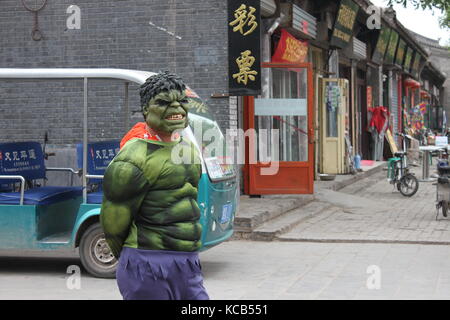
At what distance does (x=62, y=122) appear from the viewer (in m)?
12.7

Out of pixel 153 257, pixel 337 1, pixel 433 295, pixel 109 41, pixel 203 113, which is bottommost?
pixel 433 295

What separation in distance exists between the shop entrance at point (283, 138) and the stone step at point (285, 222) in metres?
0.40

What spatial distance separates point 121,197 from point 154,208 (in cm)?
17

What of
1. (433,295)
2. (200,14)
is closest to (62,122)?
(200,14)

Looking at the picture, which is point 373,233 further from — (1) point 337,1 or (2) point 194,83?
(1) point 337,1

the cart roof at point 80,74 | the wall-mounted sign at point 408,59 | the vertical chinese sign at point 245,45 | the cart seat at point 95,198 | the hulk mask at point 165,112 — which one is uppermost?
the wall-mounted sign at point 408,59

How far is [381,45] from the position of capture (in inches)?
928

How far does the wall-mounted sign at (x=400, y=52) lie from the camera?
27.0 metres

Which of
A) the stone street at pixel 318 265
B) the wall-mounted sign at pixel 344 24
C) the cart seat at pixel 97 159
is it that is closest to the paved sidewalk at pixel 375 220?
the stone street at pixel 318 265

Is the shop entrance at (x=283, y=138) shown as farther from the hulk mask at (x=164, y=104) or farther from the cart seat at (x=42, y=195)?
the hulk mask at (x=164, y=104)

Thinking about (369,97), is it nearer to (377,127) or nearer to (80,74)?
(377,127)

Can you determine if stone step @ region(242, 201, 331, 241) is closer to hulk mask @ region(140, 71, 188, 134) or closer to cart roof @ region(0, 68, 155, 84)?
cart roof @ region(0, 68, 155, 84)

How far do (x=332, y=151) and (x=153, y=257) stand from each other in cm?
1478

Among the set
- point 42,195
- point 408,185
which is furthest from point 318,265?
Result: point 408,185
